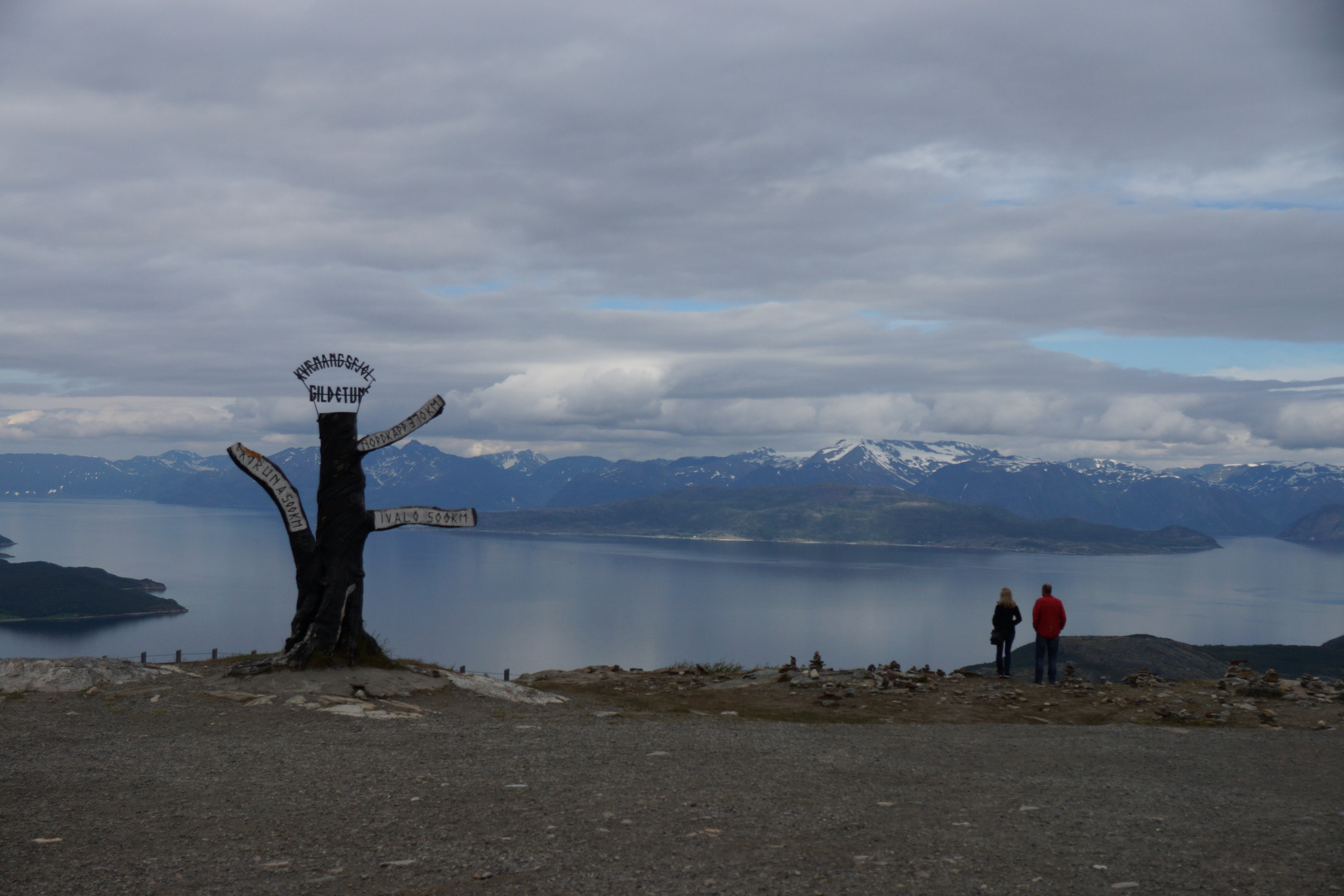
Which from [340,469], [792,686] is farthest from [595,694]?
[340,469]

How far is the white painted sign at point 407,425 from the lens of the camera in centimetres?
1672

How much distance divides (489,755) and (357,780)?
1.70m

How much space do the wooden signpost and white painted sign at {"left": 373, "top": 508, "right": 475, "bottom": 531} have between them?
0.6 inches

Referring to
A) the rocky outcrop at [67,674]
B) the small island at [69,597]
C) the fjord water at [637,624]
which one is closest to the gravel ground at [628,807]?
the rocky outcrop at [67,674]

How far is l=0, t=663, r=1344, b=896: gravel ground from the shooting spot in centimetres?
612

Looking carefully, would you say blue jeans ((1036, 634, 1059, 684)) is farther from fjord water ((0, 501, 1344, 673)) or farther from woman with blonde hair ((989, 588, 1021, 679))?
fjord water ((0, 501, 1344, 673))

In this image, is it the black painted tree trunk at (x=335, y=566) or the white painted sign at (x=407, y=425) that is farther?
the white painted sign at (x=407, y=425)

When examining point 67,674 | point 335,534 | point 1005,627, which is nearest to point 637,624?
point 1005,627

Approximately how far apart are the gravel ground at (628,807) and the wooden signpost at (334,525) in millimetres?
2649

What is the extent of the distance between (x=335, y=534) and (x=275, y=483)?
1939mm

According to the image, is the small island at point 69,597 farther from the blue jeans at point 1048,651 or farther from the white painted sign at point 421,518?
the blue jeans at point 1048,651

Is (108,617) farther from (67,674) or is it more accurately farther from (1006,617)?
(1006,617)

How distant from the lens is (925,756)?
10.7m

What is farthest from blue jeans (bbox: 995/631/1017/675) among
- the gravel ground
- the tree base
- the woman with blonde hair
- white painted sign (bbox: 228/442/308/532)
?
white painted sign (bbox: 228/442/308/532)
